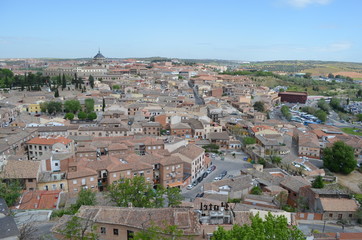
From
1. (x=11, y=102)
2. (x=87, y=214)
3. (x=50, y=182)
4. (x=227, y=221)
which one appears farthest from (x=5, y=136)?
(x=227, y=221)

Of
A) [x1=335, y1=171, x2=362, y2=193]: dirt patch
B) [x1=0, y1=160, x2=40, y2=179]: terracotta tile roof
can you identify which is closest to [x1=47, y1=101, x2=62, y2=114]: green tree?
[x1=0, y1=160, x2=40, y2=179]: terracotta tile roof

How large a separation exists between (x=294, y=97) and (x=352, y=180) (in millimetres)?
53849

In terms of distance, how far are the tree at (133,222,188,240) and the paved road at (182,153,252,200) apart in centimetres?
1517

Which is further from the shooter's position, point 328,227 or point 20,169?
point 20,169

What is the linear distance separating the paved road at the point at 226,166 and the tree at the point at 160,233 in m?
15.2

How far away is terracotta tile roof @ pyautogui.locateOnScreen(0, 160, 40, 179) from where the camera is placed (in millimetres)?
21328

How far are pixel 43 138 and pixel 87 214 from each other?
21.2 metres

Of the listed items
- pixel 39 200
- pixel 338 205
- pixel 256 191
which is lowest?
pixel 256 191

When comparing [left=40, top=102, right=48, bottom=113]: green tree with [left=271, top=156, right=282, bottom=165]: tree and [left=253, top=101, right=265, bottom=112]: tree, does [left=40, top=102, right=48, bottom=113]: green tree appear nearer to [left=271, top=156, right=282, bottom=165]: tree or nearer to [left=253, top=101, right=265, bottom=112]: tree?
[left=271, top=156, right=282, bottom=165]: tree

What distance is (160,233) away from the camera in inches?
400

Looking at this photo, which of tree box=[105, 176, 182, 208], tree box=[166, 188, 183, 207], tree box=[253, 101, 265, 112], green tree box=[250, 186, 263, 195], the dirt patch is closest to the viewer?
tree box=[105, 176, 182, 208]

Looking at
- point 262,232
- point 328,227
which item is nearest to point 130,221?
point 262,232

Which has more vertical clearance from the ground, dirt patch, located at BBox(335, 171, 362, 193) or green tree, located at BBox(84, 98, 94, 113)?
green tree, located at BBox(84, 98, 94, 113)

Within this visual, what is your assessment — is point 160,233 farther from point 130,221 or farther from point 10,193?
point 10,193
